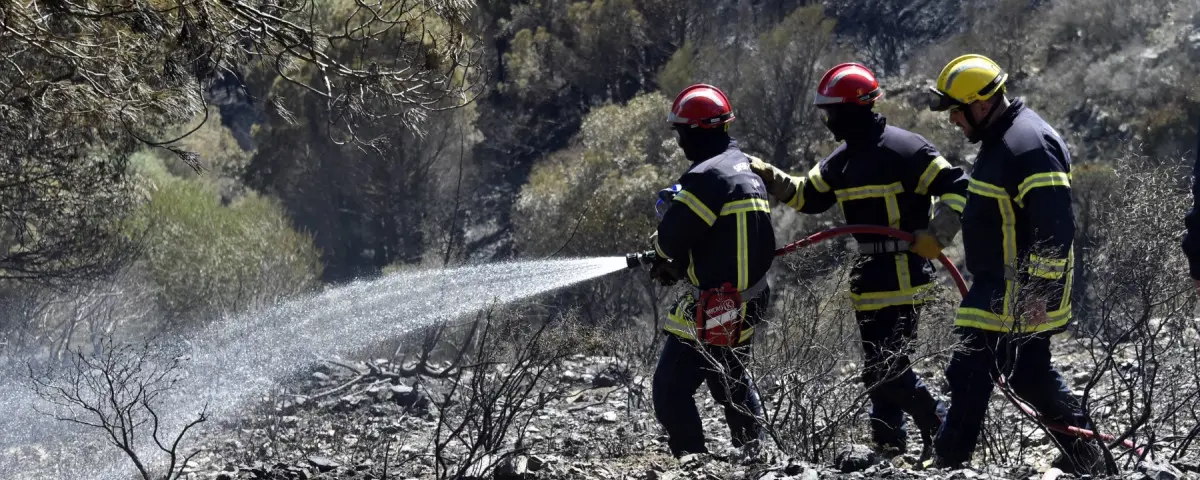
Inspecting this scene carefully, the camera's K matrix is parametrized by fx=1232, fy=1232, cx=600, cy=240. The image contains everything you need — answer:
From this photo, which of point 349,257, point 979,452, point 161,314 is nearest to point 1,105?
point 979,452

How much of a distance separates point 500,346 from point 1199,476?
10.5 feet

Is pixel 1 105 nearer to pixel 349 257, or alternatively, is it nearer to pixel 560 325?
pixel 560 325

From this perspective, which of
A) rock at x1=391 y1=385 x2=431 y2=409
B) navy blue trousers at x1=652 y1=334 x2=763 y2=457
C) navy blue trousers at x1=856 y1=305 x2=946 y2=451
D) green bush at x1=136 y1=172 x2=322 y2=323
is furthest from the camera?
green bush at x1=136 y1=172 x2=322 y2=323

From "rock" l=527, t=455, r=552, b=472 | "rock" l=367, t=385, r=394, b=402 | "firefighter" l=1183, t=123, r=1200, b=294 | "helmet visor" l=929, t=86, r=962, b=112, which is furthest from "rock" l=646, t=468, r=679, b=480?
"rock" l=367, t=385, r=394, b=402

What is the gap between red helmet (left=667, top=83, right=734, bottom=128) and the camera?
17.3 ft

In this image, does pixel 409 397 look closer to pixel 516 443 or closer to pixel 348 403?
pixel 348 403

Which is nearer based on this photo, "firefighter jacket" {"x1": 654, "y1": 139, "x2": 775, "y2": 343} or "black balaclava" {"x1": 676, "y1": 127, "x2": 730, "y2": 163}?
"firefighter jacket" {"x1": 654, "y1": 139, "x2": 775, "y2": 343}

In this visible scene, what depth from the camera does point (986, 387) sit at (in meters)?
4.41

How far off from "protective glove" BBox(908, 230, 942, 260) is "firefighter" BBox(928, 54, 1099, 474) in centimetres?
42

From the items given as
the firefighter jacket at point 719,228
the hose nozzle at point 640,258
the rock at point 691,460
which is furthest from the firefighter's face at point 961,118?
the rock at point 691,460

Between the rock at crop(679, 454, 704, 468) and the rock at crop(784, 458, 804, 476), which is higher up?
the rock at crop(679, 454, 704, 468)

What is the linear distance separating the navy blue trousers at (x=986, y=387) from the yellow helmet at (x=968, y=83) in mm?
843

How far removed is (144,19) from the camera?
17.5 feet

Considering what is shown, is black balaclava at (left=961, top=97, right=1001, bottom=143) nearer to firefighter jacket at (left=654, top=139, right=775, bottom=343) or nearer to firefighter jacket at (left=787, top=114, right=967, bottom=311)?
firefighter jacket at (left=787, top=114, right=967, bottom=311)
